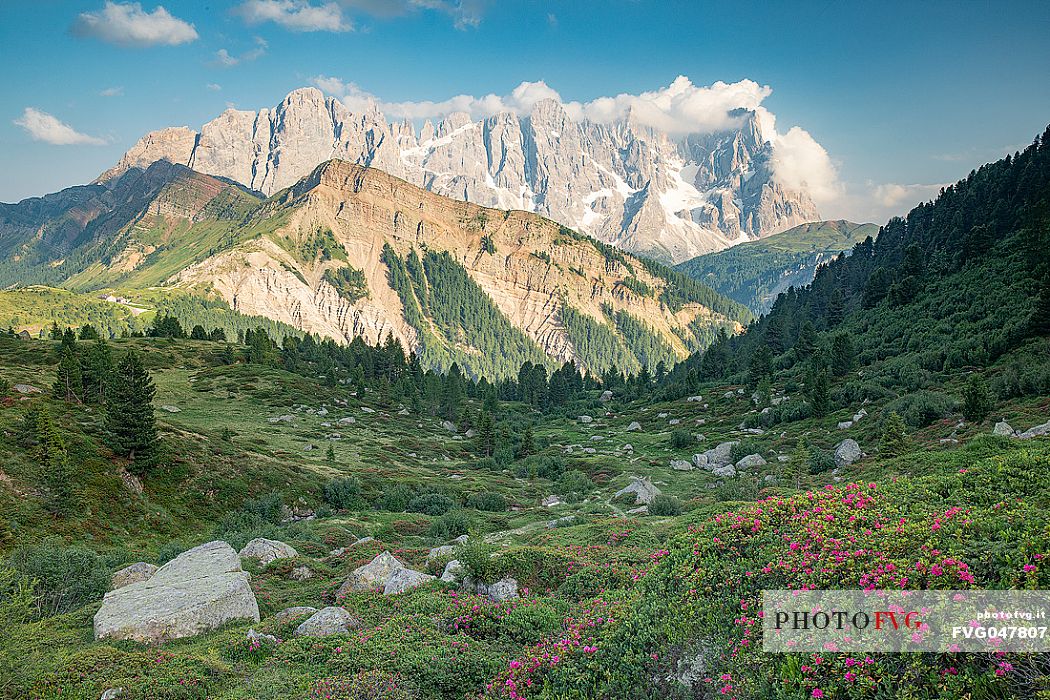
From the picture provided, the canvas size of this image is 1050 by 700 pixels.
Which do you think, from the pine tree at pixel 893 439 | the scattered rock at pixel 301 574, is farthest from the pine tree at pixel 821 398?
the scattered rock at pixel 301 574

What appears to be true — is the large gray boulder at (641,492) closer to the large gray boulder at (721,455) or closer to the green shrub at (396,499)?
the large gray boulder at (721,455)

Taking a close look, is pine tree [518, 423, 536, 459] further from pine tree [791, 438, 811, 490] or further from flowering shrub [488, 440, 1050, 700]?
flowering shrub [488, 440, 1050, 700]

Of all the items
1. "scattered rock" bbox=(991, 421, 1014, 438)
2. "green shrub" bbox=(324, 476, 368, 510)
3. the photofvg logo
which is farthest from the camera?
"green shrub" bbox=(324, 476, 368, 510)

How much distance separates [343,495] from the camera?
145ft

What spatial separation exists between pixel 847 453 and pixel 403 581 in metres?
37.8

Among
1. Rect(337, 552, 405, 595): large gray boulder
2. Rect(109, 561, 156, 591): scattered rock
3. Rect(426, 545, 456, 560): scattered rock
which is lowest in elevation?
Rect(426, 545, 456, 560): scattered rock

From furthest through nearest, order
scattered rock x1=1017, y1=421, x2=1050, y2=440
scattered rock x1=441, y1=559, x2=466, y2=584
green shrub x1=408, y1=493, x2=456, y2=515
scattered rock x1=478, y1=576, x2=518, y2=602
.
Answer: green shrub x1=408, y1=493, x2=456, y2=515 → scattered rock x1=1017, y1=421, x2=1050, y2=440 → scattered rock x1=441, y1=559, x2=466, y2=584 → scattered rock x1=478, y1=576, x2=518, y2=602

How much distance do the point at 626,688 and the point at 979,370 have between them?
2246 inches

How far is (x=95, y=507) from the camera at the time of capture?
3117cm

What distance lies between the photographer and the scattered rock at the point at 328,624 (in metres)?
16.2

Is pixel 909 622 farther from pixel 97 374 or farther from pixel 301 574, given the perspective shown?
pixel 97 374

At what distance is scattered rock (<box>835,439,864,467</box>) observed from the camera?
40.0 meters

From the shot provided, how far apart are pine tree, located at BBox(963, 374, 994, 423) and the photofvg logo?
3623 centimetres

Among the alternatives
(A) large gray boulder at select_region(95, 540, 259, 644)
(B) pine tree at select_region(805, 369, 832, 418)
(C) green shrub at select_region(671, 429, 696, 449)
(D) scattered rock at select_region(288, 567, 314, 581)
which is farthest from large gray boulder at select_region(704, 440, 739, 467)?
(A) large gray boulder at select_region(95, 540, 259, 644)
